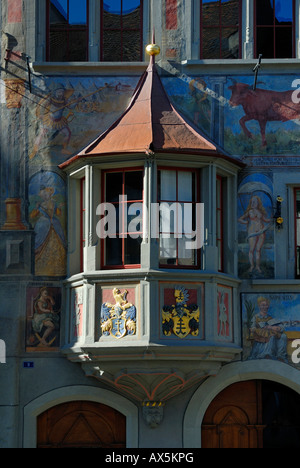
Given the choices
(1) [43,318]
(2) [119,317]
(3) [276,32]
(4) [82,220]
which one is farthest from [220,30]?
(1) [43,318]

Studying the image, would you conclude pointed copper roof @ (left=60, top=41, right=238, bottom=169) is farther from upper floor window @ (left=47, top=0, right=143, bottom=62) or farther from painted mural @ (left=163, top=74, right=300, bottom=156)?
upper floor window @ (left=47, top=0, right=143, bottom=62)

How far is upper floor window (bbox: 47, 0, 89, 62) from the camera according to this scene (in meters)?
19.1

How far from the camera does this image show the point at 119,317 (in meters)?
17.3

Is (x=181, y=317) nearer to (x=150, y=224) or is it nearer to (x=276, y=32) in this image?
(x=150, y=224)

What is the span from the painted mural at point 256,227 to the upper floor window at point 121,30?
3.14 meters

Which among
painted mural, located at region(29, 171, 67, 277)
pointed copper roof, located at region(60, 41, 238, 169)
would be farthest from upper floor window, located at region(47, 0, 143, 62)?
painted mural, located at region(29, 171, 67, 277)

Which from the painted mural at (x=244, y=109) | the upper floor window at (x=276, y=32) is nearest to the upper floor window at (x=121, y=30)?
the painted mural at (x=244, y=109)

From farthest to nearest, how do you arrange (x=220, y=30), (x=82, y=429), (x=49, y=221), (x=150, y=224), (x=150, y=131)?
(x=220, y=30) → (x=49, y=221) → (x=82, y=429) → (x=150, y=131) → (x=150, y=224)

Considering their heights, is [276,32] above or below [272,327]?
above

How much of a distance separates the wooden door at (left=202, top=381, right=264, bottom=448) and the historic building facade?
2 centimetres

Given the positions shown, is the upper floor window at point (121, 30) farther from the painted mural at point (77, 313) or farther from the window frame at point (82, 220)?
the painted mural at point (77, 313)

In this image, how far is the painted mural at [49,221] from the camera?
18.3 metres

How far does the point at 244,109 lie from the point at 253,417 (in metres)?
5.40

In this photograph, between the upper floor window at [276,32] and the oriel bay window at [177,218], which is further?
the upper floor window at [276,32]
